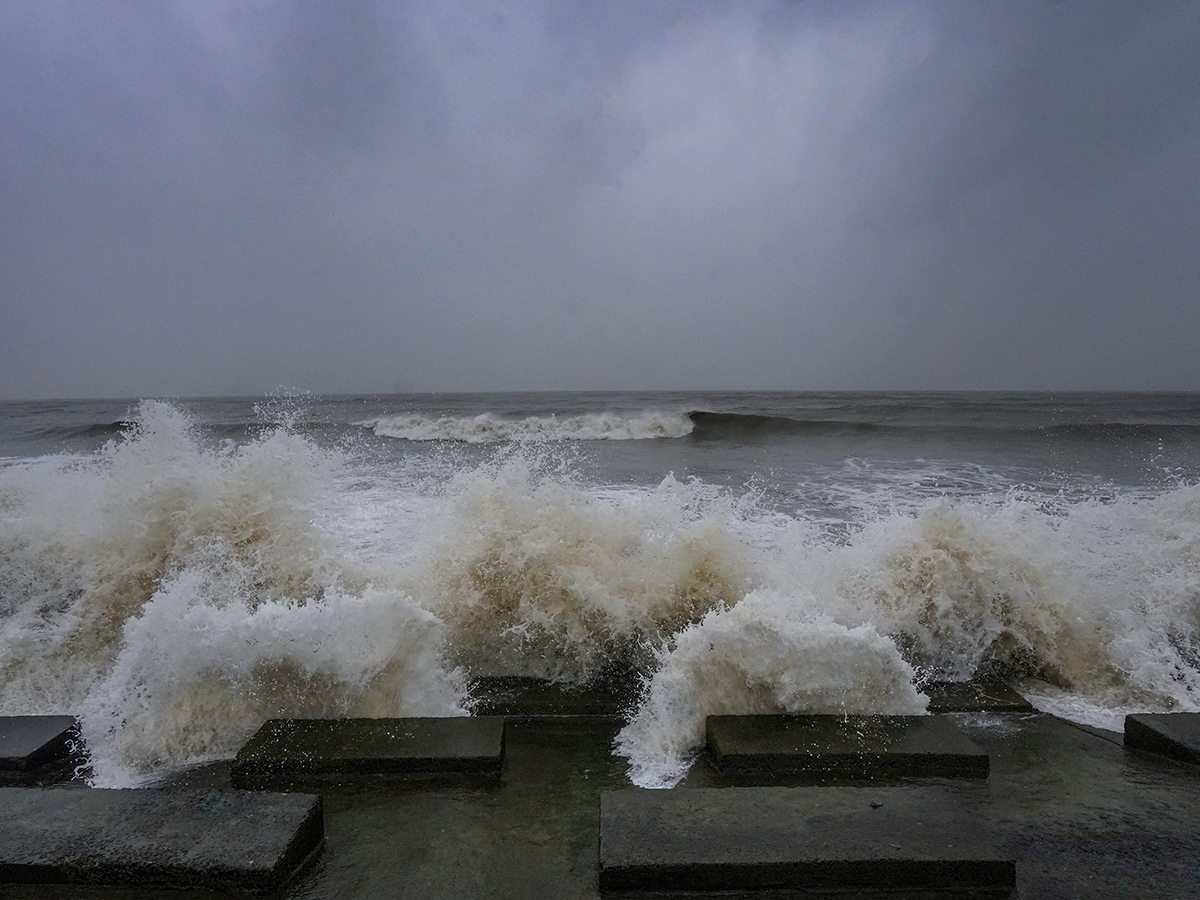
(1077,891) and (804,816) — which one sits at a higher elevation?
(804,816)

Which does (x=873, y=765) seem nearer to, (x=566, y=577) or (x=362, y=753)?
(x=362, y=753)

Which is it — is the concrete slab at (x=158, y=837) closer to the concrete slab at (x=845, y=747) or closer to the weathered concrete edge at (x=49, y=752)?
the weathered concrete edge at (x=49, y=752)

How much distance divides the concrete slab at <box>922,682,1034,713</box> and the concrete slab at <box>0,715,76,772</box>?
3.54m

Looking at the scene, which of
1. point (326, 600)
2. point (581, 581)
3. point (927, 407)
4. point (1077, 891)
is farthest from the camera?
point (927, 407)

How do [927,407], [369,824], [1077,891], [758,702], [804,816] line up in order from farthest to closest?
[927,407] → [758,702] → [369,824] → [804,816] → [1077,891]

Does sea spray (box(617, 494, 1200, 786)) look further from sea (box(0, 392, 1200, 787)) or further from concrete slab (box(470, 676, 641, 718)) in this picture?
concrete slab (box(470, 676, 641, 718))

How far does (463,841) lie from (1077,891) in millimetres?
1676

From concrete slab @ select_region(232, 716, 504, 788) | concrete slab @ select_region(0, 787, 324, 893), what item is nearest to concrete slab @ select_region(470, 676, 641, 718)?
concrete slab @ select_region(232, 716, 504, 788)

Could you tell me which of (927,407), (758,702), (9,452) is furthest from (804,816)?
(927,407)

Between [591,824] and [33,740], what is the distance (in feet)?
6.93

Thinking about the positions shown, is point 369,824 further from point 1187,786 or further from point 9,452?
point 9,452

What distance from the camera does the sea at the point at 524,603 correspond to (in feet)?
9.19

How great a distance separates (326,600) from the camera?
304 cm

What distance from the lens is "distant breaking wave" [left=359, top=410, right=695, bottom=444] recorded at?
22.5 m
